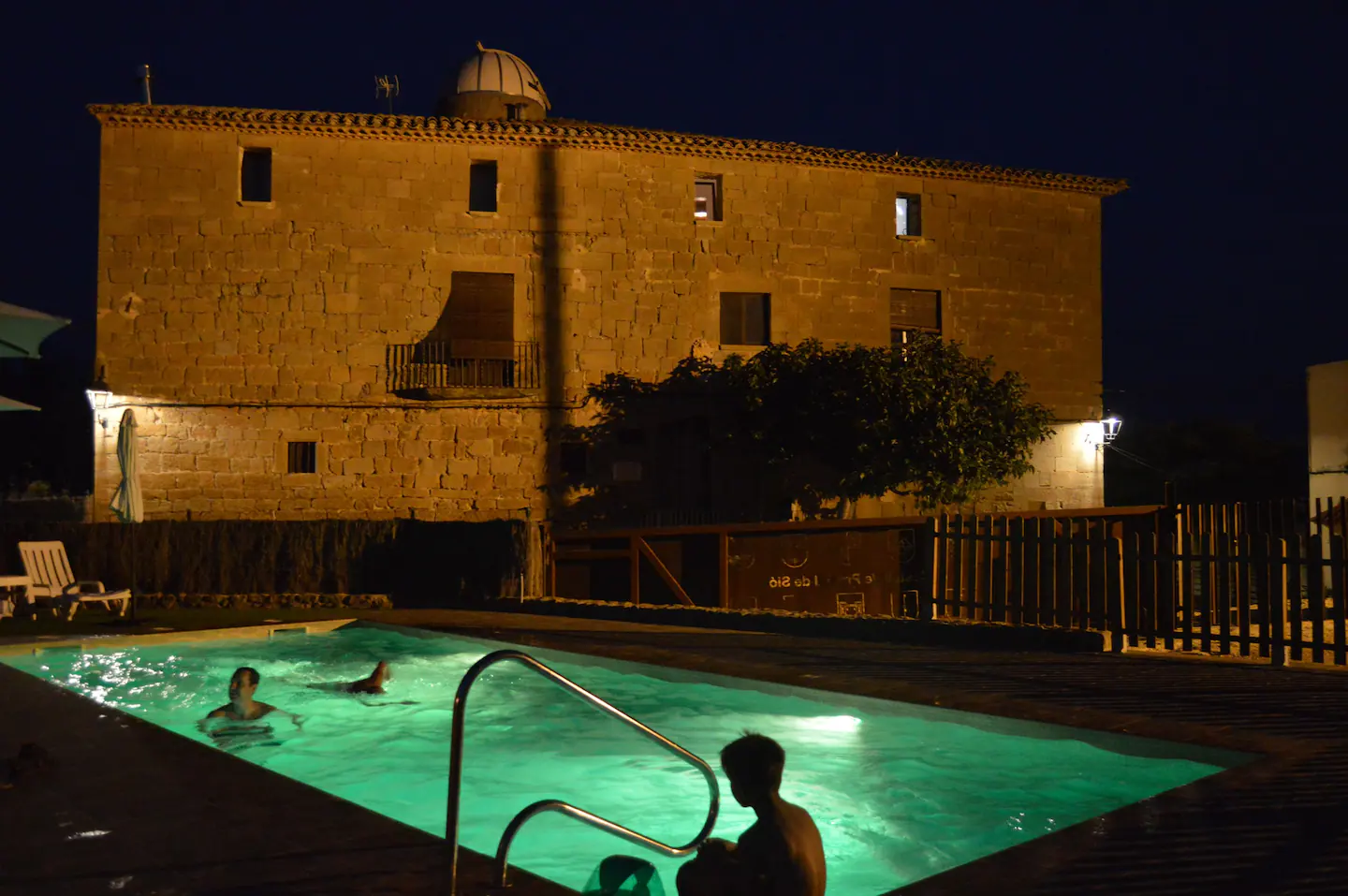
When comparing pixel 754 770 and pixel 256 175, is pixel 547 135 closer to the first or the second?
pixel 256 175

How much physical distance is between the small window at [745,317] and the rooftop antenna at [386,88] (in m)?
9.95

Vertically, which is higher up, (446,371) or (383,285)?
(383,285)

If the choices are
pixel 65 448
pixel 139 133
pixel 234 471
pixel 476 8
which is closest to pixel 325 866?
pixel 234 471

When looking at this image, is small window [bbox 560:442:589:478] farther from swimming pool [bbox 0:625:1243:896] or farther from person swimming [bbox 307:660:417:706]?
person swimming [bbox 307:660:417:706]

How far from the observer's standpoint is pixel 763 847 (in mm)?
3760

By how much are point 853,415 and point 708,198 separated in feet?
21.1

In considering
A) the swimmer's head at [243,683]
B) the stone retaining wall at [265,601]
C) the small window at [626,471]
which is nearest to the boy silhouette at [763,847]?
the swimmer's head at [243,683]

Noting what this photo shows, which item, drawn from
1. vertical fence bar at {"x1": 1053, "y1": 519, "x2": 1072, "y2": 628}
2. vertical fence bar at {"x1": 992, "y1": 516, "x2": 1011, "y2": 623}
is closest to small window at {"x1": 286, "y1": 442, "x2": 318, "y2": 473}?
vertical fence bar at {"x1": 992, "y1": 516, "x2": 1011, "y2": 623}

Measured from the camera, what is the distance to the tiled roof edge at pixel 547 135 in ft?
75.6

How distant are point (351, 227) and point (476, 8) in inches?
2313

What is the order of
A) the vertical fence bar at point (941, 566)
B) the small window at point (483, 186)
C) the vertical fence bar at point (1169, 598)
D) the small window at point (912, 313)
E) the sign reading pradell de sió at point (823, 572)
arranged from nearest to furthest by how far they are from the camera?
the vertical fence bar at point (1169, 598) → the vertical fence bar at point (941, 566) → the sign reading pradell de sió at point (823, 572) → the small window at point (483, 186) → the small window at point (912, 313)

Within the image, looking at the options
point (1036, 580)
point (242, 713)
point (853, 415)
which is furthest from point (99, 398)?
point (1036, 580)

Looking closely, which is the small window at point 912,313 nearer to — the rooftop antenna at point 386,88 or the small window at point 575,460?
the small window at point 575,460

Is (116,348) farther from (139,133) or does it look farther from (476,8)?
(476,8)
